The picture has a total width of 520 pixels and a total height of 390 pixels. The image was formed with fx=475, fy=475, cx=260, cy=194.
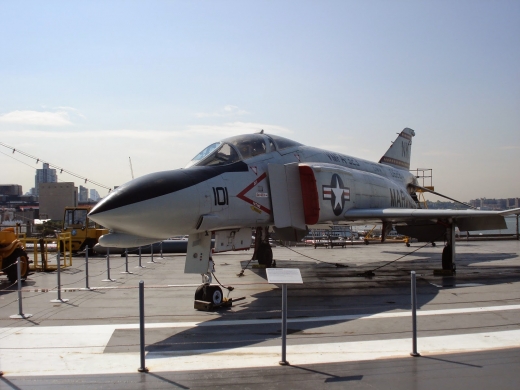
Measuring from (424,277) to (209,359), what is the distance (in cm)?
963

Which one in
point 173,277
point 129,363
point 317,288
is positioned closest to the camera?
point 129,363

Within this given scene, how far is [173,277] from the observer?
1463 cm

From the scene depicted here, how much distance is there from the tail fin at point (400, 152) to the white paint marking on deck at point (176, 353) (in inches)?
566

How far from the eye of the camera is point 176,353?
241 inches

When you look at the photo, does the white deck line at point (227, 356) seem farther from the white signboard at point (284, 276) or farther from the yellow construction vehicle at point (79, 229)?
the yellow construction vehicle at point (79, 229)

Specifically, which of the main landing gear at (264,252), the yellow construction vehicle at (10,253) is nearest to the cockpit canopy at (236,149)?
the main landing gear at (264,252)

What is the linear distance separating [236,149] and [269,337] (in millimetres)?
4762

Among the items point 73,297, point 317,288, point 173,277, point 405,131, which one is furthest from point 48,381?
point 405,131

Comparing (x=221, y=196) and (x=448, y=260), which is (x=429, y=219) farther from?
(x=221, y=196)

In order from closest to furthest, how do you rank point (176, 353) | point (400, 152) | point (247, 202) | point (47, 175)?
point (176, 353) < point (247, 202) < point (400, 152) < point (47, 175)

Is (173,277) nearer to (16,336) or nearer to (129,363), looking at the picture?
(16,336)

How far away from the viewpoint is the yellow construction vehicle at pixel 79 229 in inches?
989

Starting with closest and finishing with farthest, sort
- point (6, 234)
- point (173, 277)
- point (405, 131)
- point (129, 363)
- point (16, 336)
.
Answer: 1. point (129, 363)
2. point (16, 336)
3. point (6, 234)
4. point (173, 277)
5. point (405, 131)

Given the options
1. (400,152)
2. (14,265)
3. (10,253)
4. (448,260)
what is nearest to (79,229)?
(14,265)
